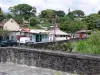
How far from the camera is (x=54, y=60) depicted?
30.2 ft

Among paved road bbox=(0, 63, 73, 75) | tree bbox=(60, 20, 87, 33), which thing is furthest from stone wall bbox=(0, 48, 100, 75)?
tree bbox=(60, 20, 87, 33)

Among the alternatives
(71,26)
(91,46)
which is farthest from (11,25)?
(91,46)

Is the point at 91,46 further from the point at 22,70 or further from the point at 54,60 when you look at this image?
the point at 22,70

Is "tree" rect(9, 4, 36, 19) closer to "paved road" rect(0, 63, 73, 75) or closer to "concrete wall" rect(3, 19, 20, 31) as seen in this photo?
"concrete wall" rect(3, 19, 20, 31)

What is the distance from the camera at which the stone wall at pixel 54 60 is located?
8.21 metres

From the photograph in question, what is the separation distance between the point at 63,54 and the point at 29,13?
98016 mm

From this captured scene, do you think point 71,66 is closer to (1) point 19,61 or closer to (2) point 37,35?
(1) point 19,61

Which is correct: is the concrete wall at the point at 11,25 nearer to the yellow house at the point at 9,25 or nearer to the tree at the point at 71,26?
the yellow house at the point at 9,25

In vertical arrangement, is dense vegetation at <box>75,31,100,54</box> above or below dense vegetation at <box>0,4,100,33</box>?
below

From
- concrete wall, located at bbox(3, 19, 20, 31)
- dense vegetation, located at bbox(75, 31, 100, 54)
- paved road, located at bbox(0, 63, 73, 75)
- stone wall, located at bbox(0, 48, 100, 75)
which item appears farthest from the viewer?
concrete wall, located at bbox(3, 19, 20, 31)

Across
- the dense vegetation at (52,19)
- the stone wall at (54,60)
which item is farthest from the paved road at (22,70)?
the dense vegetation at (52,19)

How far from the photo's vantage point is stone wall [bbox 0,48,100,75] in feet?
26.9

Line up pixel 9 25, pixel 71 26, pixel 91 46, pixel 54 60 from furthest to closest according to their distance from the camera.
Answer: pixel 71 26
pixel 9 25
pixel 91 46
pixel 54 60

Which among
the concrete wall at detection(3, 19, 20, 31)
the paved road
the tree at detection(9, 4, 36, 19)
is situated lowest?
the paved road
